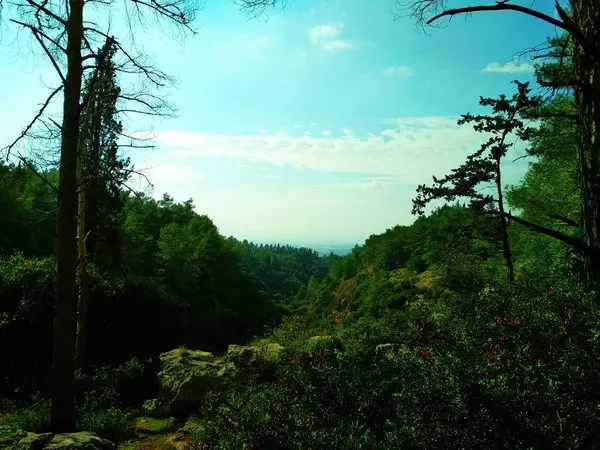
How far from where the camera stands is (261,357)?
10828 millimetres

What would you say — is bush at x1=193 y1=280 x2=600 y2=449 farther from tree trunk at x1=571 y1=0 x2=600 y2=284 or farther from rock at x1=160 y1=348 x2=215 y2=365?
rock at x1=160 y1=348 x2=215 y2=365

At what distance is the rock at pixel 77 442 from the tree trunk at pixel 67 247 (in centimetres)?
49

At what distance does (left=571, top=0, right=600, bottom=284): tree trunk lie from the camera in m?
3.28

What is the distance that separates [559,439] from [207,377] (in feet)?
26.3

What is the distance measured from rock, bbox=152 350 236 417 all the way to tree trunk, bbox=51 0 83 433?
3.19 metres

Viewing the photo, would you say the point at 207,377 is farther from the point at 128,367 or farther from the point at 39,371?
the point at 39,371

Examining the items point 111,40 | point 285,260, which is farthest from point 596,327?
point 285,260

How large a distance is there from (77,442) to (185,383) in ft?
13.1

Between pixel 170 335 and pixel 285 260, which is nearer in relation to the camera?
pixel 170 335

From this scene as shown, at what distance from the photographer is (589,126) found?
11.5 feet

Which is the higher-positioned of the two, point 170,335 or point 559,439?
point 559,439

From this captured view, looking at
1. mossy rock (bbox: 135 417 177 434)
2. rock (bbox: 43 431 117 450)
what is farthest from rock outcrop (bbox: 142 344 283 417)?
rock (bbox: 43 431 117 450)

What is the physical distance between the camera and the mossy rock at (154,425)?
8289 millimetres

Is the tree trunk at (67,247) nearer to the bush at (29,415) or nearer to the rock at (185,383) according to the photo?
the bush at (29,415)
